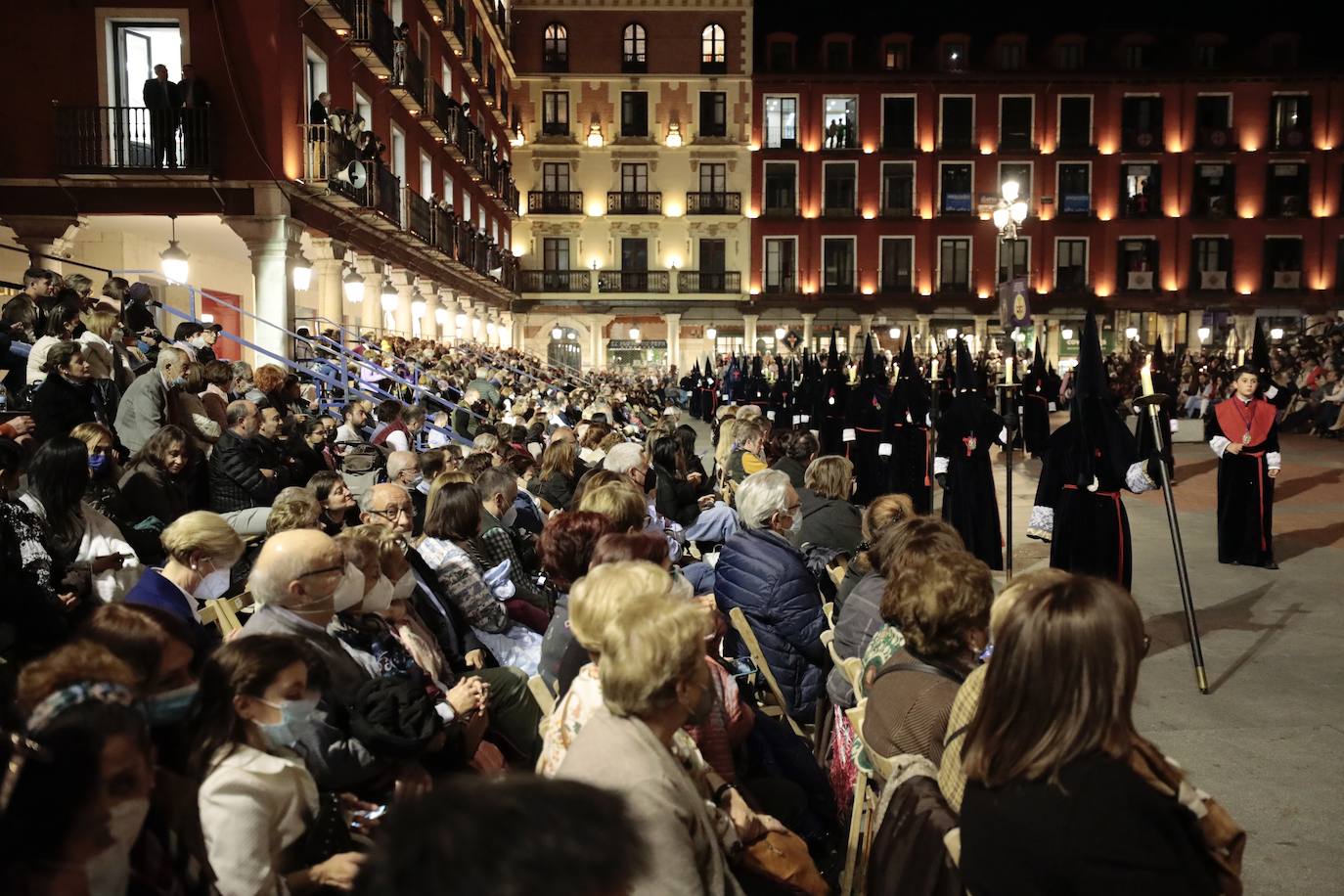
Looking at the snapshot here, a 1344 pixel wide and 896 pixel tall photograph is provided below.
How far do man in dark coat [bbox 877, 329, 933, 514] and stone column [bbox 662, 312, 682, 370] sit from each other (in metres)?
32.0

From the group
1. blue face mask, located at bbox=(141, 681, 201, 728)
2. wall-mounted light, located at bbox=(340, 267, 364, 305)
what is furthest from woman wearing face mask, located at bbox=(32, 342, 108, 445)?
wall-mounted light, located at bbox=(340, 267, 364, 305)

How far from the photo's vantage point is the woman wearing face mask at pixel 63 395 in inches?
264

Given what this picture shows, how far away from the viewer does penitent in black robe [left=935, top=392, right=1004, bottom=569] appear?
968cm

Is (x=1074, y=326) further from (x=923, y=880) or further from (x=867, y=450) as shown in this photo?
(x=923, y=880)

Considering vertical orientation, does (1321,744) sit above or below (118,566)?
below

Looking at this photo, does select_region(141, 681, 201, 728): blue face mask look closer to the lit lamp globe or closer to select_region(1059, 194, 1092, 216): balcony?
the lit lamp globe

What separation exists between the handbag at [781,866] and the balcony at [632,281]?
41836 millimetres

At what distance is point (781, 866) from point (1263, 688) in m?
4.61

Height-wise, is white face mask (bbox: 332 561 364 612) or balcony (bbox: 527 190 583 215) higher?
balcony (bbox: 527 190 583 215)

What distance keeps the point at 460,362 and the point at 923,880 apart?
1893 centimetres

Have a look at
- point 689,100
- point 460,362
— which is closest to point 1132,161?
point 689,100

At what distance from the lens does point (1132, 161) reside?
43312 mm

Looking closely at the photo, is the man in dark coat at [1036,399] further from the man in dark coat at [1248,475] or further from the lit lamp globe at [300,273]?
the lit lamp globe at [300,273]

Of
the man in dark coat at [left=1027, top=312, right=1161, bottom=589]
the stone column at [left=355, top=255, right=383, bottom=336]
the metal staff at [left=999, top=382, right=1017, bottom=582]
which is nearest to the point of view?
the man in dark coat at [left=1027, top=312, right=1161, bottom=589]
